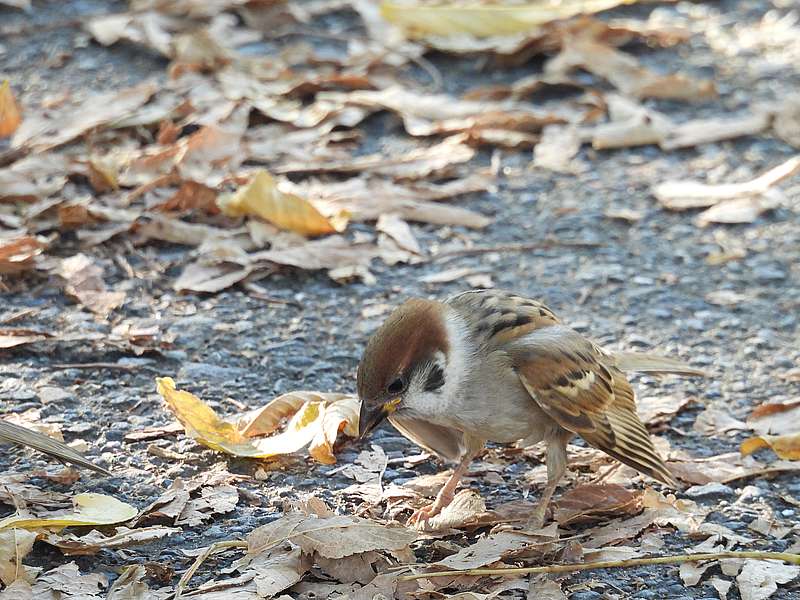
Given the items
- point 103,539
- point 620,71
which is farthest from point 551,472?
point 620,71

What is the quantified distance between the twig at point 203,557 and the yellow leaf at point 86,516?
27 cm

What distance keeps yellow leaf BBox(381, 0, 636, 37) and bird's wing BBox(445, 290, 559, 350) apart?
13.0 feet

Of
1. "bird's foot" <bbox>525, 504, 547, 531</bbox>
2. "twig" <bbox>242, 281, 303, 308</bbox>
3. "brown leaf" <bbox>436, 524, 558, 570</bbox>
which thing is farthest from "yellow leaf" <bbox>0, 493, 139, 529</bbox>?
"twig" <bbox>242, 281, 303, 308</bbox>

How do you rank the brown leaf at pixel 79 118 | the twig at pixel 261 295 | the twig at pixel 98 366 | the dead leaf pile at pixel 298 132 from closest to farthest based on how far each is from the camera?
the twig at pixel 98 366 < the twig at pixel 261 295 < the dead leaf pile at pixel 298 132 < the brown leaf at pixel 79 118

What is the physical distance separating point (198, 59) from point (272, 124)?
84 cm

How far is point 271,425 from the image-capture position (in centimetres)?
418

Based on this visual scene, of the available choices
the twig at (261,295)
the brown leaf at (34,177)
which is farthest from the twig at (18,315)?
the brown leaf at (34,177)

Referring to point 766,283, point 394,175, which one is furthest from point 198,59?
point 766,283

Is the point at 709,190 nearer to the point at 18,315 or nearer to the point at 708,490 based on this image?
the point at 708,490

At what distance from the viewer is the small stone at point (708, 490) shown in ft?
13.5

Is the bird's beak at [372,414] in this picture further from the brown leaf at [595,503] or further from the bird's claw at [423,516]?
the brown leaf at [595,503]

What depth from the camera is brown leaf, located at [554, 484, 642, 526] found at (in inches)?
154

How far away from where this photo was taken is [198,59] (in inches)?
286

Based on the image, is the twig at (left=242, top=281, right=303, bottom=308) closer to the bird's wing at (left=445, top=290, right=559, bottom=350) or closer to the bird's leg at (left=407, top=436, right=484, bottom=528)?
the bird's wing at (left=445, top=290, right=559, bottom=350)
